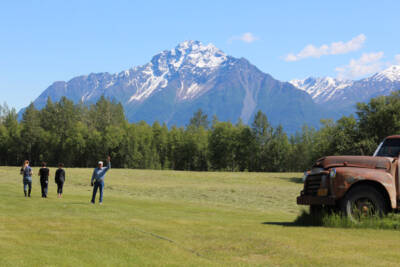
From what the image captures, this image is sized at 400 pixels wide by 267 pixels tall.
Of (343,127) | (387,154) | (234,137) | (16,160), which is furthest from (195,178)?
(16,160)

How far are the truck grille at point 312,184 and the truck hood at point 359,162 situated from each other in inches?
20.5

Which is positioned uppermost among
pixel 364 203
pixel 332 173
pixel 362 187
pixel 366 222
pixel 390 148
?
pixel 390 148

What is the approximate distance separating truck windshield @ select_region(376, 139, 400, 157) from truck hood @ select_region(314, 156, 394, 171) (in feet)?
2.43

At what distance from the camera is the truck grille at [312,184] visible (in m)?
17.8

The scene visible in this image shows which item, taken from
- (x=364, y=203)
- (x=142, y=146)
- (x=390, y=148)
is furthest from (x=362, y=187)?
(x=142, y=146)

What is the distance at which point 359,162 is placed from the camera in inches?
694

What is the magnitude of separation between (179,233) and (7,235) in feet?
18.0

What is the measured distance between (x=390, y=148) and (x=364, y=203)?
96.8 inches

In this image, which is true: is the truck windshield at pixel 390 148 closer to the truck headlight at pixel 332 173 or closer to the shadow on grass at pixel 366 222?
the shadow on grass at pixel 366 222

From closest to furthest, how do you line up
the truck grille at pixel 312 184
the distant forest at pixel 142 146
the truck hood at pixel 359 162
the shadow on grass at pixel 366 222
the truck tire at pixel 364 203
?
the shadow on grass at pixel 366 222, the truck tire at pixel 364 203, the truck hood at pixel 359 162, the truck grille at pixel 312 184, the distant forest at pixel 142 146

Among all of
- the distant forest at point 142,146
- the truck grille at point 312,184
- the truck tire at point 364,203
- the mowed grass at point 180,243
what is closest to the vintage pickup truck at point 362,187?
the truck tire at point 364,203

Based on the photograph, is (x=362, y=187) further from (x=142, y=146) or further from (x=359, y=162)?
(x=142, y=146)

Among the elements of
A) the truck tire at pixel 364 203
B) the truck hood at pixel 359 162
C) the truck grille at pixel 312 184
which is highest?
the truck hood at pixel 359 162

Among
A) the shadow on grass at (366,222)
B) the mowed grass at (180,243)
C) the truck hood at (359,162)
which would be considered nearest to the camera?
→ the mowed grass at (180,243)
